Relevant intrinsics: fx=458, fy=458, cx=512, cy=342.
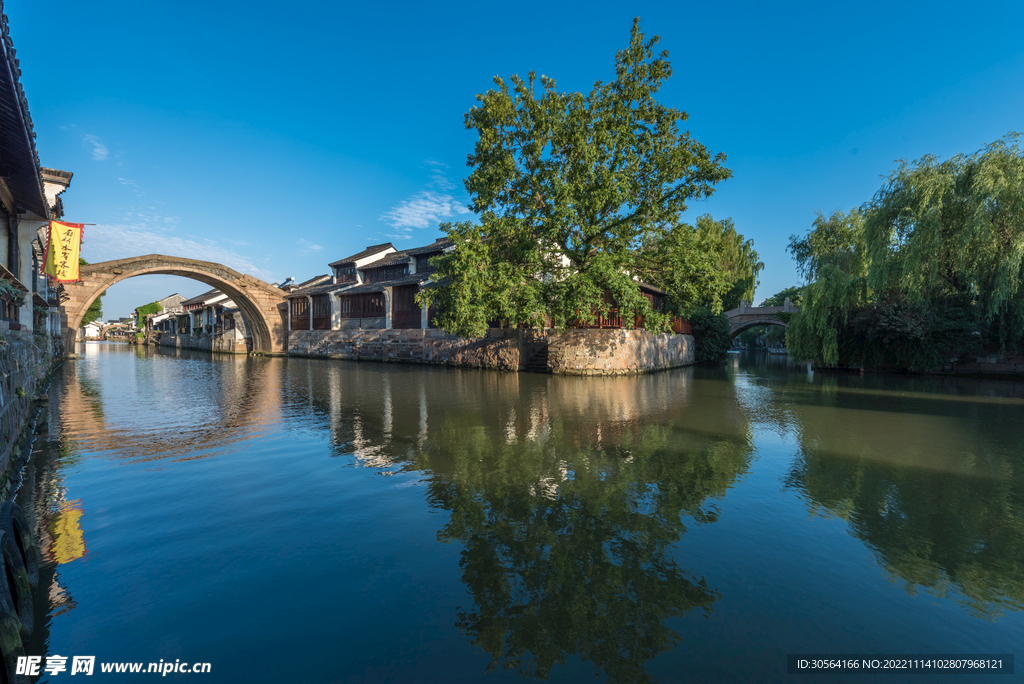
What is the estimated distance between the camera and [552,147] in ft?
65.3

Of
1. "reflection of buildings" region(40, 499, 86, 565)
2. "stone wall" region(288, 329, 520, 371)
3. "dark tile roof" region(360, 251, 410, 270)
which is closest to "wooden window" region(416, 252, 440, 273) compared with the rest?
"dark tile roof" region(360, 251, 410, 270)

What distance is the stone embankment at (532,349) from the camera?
71.5ft

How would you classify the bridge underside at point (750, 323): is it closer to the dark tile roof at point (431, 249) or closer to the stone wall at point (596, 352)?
the stone wall at point (596, 352)

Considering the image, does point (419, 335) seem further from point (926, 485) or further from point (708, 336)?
point (926, 485)

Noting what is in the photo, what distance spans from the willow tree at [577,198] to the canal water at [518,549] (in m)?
11.5

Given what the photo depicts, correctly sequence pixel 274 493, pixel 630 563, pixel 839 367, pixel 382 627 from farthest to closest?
pixel 839 367, pixel 274 493, pixel 630 563, pixel 382 627

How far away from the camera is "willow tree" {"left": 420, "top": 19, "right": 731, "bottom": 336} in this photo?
63.5 ft

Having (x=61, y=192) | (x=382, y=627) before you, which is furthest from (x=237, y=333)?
(x=382, y=627)

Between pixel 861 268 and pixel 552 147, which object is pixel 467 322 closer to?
pixel 552 147

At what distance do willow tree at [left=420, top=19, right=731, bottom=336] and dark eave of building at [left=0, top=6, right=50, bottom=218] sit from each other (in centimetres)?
1280

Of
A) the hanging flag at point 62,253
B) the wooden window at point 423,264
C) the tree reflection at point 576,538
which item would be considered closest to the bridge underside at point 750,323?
the wooden window at point 423,264

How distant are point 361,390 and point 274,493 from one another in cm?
1016

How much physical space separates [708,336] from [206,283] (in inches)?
1632

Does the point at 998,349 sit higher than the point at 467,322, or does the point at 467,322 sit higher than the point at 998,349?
the point at 467,322
